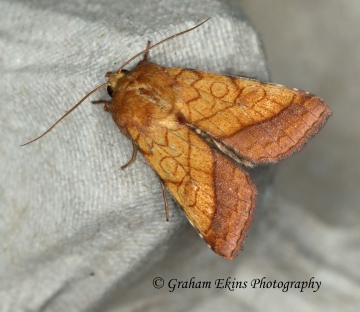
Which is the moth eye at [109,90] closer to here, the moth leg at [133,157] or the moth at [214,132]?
the moth at [214,132]

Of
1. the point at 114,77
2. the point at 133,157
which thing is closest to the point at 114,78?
the point at 114,77

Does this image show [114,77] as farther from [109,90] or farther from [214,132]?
[214,132]

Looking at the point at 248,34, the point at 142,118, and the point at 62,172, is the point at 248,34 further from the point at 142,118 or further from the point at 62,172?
the point at 62,172

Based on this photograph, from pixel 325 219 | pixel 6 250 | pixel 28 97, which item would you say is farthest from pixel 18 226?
pixel 325 219

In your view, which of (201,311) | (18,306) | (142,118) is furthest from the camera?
(201,311)

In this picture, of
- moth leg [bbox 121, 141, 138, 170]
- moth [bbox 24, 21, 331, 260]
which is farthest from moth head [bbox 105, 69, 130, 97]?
moth leg [bbox 121, 141, 138, 170]

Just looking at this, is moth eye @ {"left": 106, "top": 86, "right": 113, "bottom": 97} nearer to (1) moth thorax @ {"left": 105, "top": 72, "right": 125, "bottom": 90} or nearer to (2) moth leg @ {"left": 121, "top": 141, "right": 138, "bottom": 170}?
(1) moth thorax @ {"left": 105, "top": 72, "right": 125, "bottom": 90}
